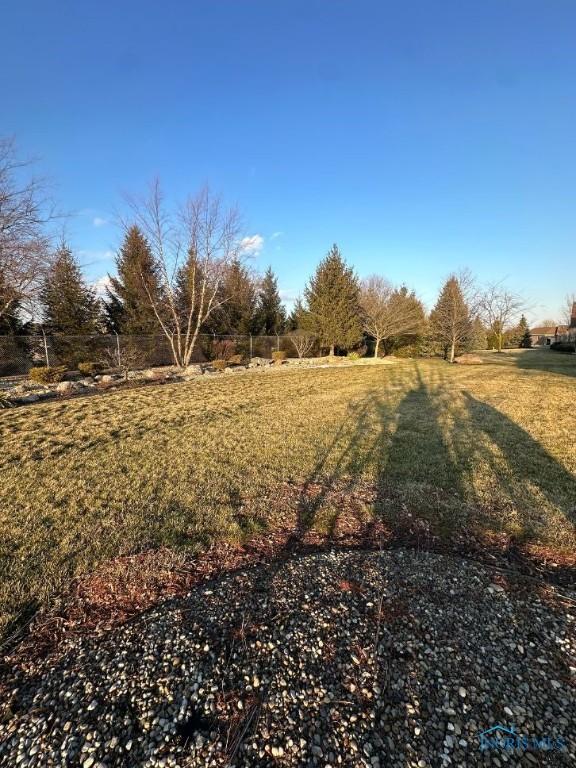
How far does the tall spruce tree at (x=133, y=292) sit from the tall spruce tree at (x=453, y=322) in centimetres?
1656

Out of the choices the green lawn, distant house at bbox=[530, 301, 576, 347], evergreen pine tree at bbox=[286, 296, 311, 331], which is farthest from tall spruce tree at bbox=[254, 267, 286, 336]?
distant house at bbox=[530, 301, 576, 347]

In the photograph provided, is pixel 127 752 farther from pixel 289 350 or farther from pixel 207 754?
pixel 289 350

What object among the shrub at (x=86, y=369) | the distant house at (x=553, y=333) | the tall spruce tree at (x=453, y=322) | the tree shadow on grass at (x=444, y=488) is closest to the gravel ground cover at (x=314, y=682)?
the tree shadow on grass at (x=444, y=488)

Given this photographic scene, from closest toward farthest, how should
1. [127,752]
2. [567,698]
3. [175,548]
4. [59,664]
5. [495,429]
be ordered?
[127,752], [567,698], [59,664], [175,548], [495,429]

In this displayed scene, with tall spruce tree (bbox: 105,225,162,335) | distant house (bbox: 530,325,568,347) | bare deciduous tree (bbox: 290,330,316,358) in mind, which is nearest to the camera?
tall spruce tree (bbox: 105,225,162,335)

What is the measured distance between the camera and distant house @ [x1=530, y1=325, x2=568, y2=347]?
5198 cm

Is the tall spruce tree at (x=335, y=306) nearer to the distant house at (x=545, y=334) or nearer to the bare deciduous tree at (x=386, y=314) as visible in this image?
the bare deciduous tree at (x=386, y=314)

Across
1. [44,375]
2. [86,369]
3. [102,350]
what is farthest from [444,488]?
[102,350]

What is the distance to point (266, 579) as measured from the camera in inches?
93.2

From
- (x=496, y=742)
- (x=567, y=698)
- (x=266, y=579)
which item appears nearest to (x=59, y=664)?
(x=266, y=579)

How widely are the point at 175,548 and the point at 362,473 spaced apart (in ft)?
8.05

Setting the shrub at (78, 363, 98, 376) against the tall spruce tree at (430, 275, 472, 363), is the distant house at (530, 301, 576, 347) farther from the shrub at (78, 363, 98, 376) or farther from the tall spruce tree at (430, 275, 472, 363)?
the shrub at (78, 363, 98, 376)

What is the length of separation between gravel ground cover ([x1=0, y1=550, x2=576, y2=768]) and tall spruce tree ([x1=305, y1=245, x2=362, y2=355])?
826 inches

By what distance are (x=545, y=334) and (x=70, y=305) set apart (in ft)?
233
